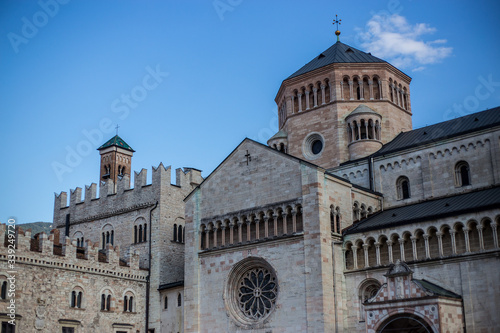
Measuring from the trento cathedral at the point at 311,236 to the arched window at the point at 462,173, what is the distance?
0.29ft

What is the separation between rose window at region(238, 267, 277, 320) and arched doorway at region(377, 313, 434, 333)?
7.71m

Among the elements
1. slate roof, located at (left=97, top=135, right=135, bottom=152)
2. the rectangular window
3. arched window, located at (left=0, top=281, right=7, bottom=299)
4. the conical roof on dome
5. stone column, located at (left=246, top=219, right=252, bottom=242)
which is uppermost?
slate roof, located at (left=97, top=135, right=135, bottom=152)

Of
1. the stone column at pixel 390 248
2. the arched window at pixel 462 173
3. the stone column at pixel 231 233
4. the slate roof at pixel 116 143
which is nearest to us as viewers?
the stone column at pixel 390 248

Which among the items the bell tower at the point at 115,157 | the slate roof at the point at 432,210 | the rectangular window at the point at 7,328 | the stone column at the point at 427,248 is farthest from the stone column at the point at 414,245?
the bell tower at the point at 115,157

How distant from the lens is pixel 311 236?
36156mm

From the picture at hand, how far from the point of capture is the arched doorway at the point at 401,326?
101 ft

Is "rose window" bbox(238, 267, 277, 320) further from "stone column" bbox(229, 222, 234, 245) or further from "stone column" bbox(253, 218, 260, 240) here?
"stone column" bbox(229, 222, 234, 245)

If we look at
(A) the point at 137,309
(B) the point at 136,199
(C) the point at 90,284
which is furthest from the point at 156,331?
(B) the point at 136,199

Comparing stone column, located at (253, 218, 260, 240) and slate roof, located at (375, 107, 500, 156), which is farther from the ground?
slate roof, located at (375, 107, 500, 156)

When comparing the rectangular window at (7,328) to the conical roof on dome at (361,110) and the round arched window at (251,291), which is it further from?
the conical roof on dome at (361,110)

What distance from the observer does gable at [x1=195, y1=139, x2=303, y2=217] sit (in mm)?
38469

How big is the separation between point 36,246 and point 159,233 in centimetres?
1024

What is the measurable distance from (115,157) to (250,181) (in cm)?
2992

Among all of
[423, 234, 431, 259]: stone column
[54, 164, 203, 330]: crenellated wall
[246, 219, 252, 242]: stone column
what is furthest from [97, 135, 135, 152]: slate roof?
[423, 234, 431, 259]: stone column
